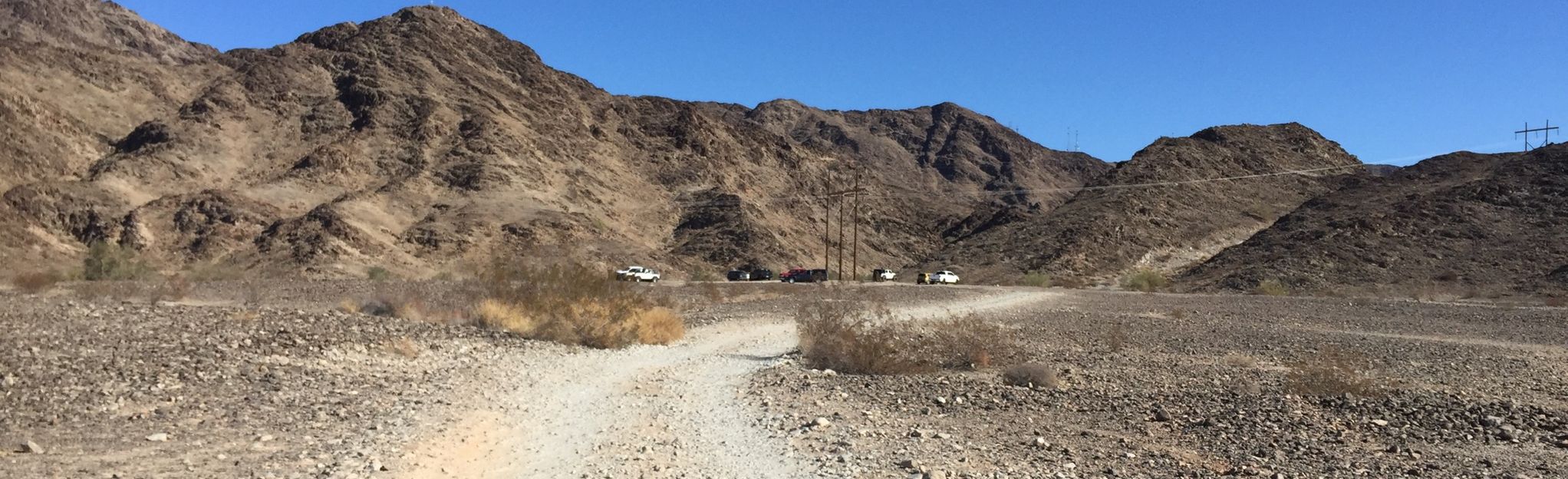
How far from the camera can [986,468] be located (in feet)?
29.5

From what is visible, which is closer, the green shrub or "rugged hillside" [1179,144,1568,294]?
the green shrub

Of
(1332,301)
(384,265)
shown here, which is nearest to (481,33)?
(384,265)

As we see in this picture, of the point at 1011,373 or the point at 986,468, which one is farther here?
the point at 1011,373

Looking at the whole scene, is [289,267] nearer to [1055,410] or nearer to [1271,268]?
[1055,410]

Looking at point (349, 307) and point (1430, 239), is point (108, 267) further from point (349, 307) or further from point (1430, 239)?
point (1430, 239)

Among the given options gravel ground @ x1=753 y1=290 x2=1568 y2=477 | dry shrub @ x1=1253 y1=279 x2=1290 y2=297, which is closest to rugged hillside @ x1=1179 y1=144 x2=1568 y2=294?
dry shrub @ x1=1253 y1=279 x2=1290 y2=297

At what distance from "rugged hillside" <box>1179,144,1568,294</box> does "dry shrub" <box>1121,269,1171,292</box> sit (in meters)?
1.74

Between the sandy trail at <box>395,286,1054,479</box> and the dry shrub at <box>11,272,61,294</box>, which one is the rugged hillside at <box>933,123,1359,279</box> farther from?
the sandy trail at <box>395,286,1054,479</box>

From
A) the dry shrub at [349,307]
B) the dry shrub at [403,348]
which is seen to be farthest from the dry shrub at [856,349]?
the dry shrub at [349,307]

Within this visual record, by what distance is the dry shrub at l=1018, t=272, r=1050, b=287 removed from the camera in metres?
68.1

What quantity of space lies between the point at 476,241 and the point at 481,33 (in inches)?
1791

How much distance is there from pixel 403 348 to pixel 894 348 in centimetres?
751

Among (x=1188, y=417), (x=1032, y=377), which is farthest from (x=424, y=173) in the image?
(x=1188, y=417)

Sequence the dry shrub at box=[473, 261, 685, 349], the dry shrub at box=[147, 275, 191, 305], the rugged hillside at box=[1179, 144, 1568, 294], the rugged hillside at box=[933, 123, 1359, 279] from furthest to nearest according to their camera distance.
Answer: the rugged hillside at box=[933, 123, 1359, 279]
the rugged hillside at box=[1179, 144, 1568, 294]
the dry shrub at box=[147, 275, 191, 305]
the dry shrub at box=[473, 261, 685, 349]
